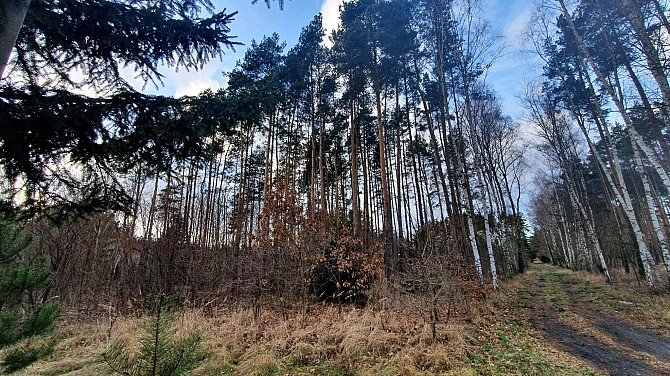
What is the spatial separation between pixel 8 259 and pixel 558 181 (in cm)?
2572

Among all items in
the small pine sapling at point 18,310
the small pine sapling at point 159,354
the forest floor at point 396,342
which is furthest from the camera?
the forest floor at point 396,342

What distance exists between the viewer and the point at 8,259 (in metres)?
3.11

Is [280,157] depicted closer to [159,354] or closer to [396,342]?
[396,342]

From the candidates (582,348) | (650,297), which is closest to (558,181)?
(650,297)

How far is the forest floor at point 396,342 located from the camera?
4.12m

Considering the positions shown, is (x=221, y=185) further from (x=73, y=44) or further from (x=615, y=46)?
(x=615, y=46)

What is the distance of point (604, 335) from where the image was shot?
222 inches

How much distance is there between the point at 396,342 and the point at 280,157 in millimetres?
13059

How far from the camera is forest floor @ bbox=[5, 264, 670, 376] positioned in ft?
13.5

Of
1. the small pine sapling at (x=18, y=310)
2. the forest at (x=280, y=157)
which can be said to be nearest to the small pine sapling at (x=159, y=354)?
the forest at (x=280, y=157)

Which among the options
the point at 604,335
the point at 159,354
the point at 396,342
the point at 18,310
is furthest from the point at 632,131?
the point at 18,310

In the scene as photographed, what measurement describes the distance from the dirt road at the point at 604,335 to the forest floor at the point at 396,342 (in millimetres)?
18

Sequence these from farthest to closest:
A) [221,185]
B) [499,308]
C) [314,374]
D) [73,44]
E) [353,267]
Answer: [221,185] < [499,308] < [353,267] < [314,374] < [73,44]

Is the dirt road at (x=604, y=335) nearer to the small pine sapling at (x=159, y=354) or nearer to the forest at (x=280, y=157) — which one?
the forest at (x=280, y=157)
